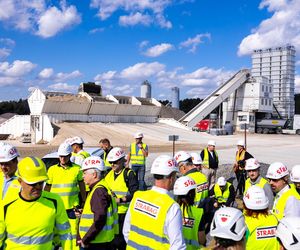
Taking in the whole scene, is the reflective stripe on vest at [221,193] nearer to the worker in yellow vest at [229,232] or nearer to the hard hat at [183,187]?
the hard hat at [183,187]

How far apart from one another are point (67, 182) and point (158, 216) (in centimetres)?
273

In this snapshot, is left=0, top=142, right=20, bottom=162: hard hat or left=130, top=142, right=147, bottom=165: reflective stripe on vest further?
left=130, top=142, right=147, bottom=165: reflective stripe on vest

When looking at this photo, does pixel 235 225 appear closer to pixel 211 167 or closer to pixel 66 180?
pixel 66 180

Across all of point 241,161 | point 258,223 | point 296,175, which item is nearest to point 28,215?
point 258,223

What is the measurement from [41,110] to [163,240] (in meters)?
33.5

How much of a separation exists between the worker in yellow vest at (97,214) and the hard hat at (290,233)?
209cm

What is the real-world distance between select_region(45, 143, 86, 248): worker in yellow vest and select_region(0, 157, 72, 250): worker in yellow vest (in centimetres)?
238

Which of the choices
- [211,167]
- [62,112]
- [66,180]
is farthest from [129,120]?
[66,180]

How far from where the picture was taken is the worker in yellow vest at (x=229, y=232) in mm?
2238

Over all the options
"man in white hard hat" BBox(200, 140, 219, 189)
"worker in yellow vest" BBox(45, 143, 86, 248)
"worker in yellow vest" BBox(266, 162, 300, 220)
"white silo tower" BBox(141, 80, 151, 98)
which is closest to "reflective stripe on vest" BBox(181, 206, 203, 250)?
"worker in yellow vest" BBox(266, 162, 300, 220)

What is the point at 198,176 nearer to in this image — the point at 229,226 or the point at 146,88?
the point at 229,226

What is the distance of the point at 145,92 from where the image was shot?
201 feet

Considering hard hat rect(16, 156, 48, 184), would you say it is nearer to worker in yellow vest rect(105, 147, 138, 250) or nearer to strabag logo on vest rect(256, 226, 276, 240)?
strabag logo on vest rect(256, 226, 276, 240)

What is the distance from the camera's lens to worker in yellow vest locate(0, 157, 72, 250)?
9.34 feet
